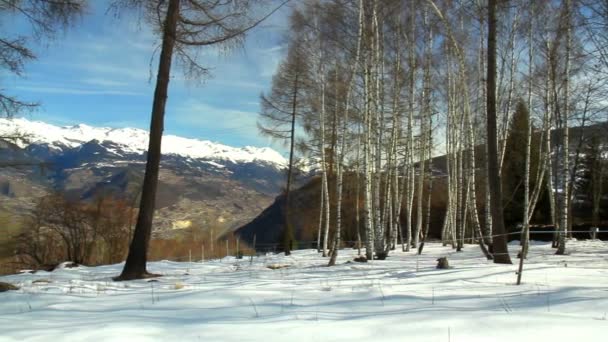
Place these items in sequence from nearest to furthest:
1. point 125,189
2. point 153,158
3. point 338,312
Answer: point 338,312 < point 153,158 < point 125,189

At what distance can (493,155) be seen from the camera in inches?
353

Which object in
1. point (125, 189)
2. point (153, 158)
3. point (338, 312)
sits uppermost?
point (125, 189)

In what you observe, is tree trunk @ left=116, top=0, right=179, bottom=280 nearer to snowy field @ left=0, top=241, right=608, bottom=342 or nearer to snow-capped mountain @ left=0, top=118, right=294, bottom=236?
snow-capped mountain @ left=0, top=118, right=294, bottom=236

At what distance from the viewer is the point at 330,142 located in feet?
68.8

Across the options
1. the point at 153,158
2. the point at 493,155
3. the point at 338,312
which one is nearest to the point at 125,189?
the point at 153,158

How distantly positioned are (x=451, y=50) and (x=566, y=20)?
4324mm

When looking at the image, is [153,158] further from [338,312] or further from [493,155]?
[493,155]

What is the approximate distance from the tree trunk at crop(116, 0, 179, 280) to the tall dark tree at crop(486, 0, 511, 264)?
6009 mm

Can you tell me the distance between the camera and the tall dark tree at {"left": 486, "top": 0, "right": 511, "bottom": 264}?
8773mm

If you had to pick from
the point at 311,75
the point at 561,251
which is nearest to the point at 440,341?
the point at 561,251

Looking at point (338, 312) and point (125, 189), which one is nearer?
point (338, 312)

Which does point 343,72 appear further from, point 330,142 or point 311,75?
point 330,142

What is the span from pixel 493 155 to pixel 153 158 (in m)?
6.38

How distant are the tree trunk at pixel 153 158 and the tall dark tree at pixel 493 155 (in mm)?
6009
